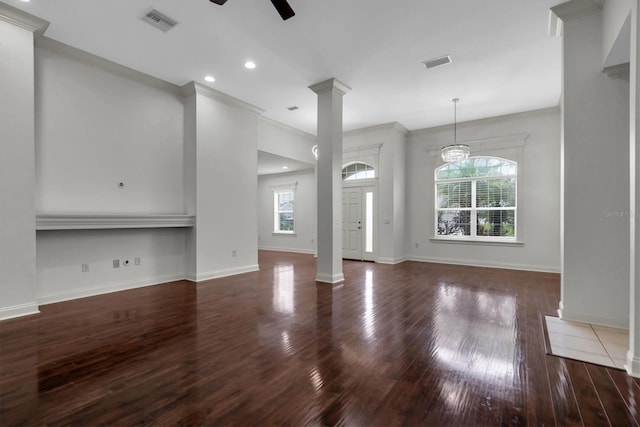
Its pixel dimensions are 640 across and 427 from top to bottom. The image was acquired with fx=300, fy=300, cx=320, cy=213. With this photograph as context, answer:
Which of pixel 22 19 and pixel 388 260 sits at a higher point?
pixel 22 19

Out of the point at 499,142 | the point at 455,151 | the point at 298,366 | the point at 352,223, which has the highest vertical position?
the point at 499,142

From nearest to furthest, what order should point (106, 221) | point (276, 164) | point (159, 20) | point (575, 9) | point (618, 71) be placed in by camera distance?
point (618, 71)
point (575, 9)
point (159, 20)
point (106, 221)
point (276, 164)

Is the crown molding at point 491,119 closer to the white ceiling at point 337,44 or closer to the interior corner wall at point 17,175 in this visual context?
the white ceiling at point 337,44

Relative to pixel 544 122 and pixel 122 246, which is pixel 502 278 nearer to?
pixel 544 122

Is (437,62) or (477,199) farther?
(477,199)

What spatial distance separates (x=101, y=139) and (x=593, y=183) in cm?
631

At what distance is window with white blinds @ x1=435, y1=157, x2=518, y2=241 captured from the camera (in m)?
6.79

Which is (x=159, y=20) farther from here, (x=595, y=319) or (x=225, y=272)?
(x=595, y=319)

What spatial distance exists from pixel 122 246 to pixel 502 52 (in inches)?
248

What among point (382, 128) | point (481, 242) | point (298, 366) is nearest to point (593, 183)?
point (298, 366)

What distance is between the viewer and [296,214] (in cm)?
989

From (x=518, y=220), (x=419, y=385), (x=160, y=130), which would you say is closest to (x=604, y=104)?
(x=419, y=385)

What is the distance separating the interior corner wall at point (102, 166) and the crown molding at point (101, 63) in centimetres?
1

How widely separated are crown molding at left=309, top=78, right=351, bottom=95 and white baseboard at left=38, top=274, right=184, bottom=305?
4.11 metres
